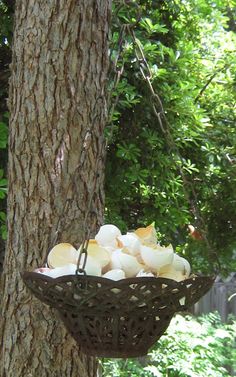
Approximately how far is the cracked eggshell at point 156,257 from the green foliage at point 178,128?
1052 mm

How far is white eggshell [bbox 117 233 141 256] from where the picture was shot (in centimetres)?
124

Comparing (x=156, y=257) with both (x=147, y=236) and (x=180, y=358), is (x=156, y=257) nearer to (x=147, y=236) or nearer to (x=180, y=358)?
(x=147, y=236)

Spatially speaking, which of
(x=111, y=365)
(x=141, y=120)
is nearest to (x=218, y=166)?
(x=141, y=120)

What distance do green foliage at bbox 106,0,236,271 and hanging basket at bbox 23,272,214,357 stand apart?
1.06m

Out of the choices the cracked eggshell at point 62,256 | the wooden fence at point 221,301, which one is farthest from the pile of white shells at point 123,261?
the wooden fence at point 221,301

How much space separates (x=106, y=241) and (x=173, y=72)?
1.54 metres

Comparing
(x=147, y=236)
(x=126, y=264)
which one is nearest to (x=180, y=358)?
(x=147, y=236)

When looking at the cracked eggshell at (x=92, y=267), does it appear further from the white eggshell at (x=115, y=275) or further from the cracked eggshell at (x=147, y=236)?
the cracked eggshell at (x=147, y=236)

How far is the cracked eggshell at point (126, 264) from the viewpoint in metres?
1.19

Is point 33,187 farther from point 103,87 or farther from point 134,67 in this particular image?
point 134,67

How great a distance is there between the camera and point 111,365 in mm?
3262

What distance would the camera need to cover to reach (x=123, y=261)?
120 centimetres

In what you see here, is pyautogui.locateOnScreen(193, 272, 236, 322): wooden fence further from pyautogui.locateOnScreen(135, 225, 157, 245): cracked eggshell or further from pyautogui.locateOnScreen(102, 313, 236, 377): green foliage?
pyautogui.locateOnScreen(135, 225, 157, 245): cracked eggshell

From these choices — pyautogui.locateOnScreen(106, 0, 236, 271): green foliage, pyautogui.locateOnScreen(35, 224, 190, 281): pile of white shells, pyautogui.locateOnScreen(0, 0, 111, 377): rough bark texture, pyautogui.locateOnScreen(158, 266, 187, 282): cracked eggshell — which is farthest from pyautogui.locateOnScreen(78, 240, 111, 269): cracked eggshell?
pyautogui.locateOnScreen(106, 0, 236, 271): green foliage
